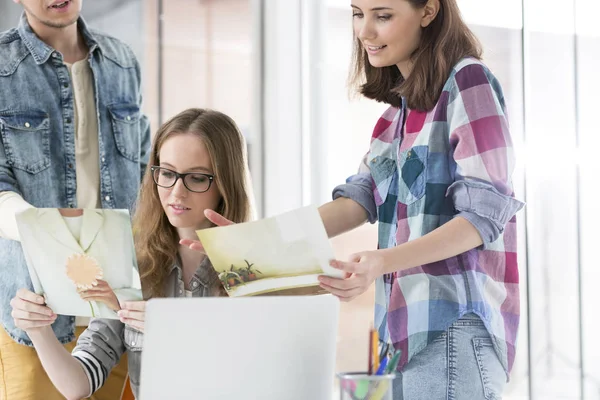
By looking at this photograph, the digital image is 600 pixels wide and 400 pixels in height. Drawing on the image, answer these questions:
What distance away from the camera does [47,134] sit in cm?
199

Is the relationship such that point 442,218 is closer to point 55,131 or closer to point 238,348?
point 238,348

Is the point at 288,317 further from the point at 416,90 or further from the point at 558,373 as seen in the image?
the point at 558,373

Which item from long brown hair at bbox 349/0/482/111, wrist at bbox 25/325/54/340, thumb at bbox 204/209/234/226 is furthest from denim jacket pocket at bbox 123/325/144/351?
long brown hair at bbox 349/0/482/111

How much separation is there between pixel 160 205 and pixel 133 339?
12.1 inches

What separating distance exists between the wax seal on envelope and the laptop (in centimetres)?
47

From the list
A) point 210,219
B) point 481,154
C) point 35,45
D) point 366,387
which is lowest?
point 366,387

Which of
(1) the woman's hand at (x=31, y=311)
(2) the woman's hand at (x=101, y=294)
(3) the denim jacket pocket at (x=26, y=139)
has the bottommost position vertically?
(1) the woman's hand at (x=31, y=311)

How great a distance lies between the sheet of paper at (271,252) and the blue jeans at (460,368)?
0.23 meters

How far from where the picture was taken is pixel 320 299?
1.01 m

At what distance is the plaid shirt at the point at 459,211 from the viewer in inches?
49.7

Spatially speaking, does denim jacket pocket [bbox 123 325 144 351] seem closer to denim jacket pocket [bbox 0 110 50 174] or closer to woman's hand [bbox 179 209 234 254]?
woman's hand [bbox 179 209 234 254]

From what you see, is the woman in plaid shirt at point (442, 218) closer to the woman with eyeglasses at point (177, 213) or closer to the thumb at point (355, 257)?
the thumb at point (355, 257)

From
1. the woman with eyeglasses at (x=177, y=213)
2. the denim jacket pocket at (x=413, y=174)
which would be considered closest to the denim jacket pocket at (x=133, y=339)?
the woman with eyeglasses at (x=177, y=213)

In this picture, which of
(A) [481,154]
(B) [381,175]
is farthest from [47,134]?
(A) [481,154]
